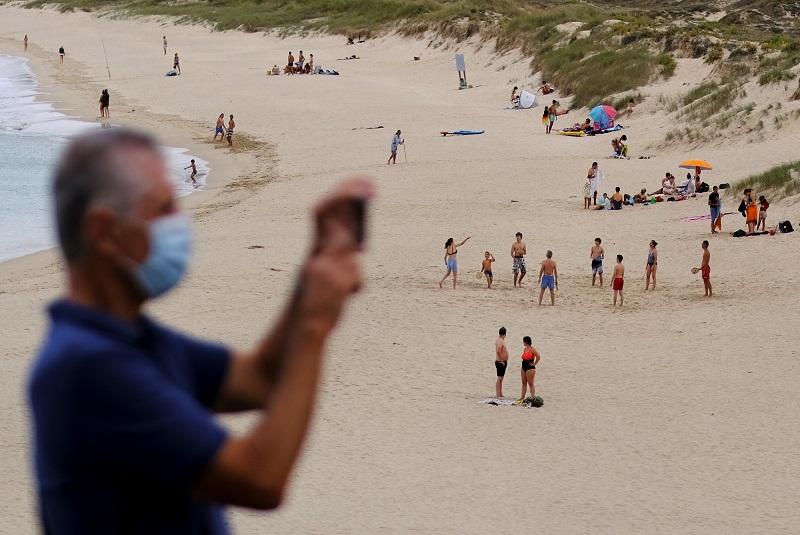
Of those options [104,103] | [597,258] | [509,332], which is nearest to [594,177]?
[597,258]

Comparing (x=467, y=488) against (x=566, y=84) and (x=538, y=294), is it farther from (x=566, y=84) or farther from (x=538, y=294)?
(x=566, y=84)

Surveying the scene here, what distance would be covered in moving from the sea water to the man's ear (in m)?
16.2

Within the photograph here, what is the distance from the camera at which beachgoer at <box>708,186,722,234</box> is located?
21.6m

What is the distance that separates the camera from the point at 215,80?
165ft

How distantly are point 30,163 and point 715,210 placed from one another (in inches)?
846

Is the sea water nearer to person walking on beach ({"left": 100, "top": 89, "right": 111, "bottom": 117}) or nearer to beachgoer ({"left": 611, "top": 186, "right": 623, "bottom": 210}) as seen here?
person walking on beach ({"left": 100, "top": 89, "right": 111, "bottom": 117})

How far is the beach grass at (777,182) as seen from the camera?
23625 mm

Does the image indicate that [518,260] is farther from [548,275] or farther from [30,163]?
[30,163]

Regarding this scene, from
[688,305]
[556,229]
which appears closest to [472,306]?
[688,305]

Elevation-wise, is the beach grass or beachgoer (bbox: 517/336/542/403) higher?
the beach grass

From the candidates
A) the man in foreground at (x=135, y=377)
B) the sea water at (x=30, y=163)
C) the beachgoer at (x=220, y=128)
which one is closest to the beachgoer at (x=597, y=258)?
the sea water at (x=30, y=163)

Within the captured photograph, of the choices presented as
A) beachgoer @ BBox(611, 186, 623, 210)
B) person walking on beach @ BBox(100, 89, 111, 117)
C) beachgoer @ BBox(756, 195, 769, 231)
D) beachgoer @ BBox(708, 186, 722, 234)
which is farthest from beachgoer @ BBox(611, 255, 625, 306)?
person walking on beach @ BBox(100, 89, 111, 117)

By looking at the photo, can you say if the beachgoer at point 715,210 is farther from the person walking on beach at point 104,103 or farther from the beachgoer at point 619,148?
the person walking on beach at point 104,103

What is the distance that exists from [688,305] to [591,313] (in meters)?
1.63
